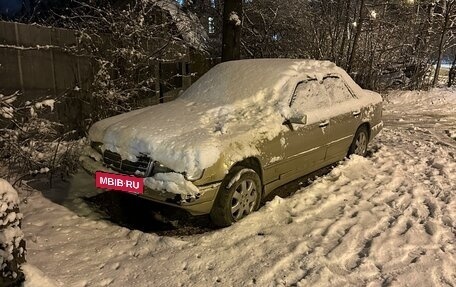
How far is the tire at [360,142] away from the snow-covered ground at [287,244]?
2.63 feet

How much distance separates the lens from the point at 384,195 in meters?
5.06

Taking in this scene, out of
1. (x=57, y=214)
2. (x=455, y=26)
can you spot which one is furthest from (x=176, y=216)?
(x=455, y=26)

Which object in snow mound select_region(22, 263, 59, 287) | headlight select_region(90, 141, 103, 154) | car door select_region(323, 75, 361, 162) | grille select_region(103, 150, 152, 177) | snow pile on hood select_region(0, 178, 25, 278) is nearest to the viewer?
snow pile on hood select_region(0, 178, 25, 278)

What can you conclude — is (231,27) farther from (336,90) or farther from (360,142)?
(360,142)

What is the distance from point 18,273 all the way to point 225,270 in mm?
1524

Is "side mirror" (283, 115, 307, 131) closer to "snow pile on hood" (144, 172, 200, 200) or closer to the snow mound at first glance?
"snow pile on hood" (144, 172, 200, 200)

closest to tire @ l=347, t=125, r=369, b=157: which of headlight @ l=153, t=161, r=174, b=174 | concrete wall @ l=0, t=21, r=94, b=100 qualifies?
headlight @ l=153, t=161, r=174, b=174

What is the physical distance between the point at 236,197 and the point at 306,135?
136 centimetres

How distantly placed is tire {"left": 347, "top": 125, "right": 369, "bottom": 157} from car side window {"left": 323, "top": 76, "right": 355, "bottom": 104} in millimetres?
594

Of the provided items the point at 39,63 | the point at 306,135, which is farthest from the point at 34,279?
the point at 39,63

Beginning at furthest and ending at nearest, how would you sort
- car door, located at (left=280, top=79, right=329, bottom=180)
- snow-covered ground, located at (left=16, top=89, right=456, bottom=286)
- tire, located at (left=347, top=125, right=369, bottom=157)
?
tire, located at (left=347, top=125, right=369, bottom=157), car door, located at (left=280, top=79, right=329, bottom=180), snow-covered ground, located at (left=16, top=89, right=456, bottom=286)

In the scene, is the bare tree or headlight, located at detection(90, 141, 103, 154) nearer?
headlight, located at detection(90, 141, 103, 154)

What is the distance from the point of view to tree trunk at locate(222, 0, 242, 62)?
9477 millimetres

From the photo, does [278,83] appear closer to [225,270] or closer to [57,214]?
[225,270]
